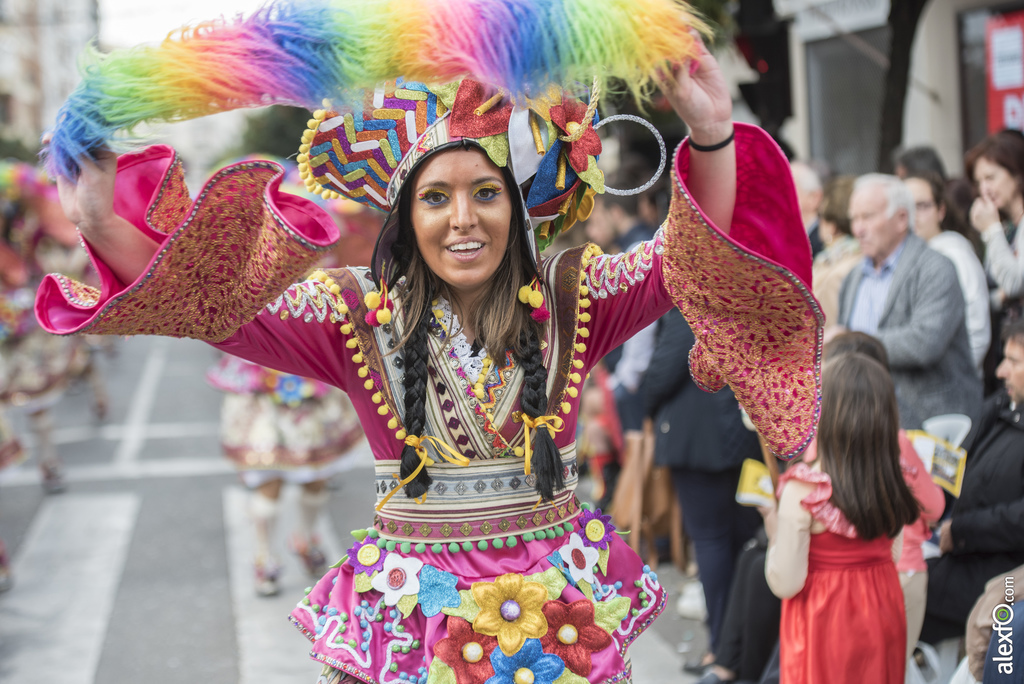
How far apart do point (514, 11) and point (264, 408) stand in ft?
14.7

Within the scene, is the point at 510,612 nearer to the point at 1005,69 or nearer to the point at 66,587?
the point at 66,587

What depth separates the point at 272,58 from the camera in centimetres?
160

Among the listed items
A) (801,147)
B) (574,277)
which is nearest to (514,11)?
(574,277)

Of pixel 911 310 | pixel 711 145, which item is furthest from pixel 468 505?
pixel 911 310

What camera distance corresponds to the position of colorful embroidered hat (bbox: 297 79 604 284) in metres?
1.93

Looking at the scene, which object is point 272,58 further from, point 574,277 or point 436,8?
point 574,277

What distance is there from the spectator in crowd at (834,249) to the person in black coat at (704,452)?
71 centimetres

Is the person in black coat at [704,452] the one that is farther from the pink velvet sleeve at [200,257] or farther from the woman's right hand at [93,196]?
the woman's right hand at [93,196]

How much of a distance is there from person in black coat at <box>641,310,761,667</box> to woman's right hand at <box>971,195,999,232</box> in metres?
1.37

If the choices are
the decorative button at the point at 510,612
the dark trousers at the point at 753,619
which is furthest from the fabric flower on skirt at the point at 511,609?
the dark trousers at the point at 753,619

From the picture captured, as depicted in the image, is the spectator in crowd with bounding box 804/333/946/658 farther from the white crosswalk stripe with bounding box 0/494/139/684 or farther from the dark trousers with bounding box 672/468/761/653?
the white crosswalk stripe with bounding box 0/494/139/684

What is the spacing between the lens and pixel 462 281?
1994 millimetres

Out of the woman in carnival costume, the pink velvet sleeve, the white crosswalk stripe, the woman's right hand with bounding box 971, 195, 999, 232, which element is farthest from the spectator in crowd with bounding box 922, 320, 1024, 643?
the white crosswalk stripe
